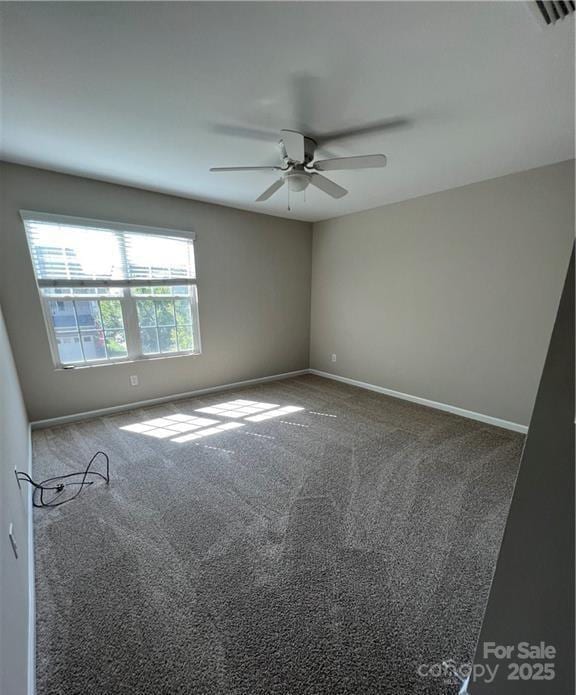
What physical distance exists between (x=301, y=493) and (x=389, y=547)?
0.66 meters

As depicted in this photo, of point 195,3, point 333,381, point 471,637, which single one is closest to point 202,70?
point 195,3

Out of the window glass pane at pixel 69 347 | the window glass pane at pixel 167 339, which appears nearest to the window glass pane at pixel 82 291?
the window glass pane at pixel 69 347

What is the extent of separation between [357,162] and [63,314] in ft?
10.3

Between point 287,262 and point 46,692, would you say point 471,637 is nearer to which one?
point 46,692

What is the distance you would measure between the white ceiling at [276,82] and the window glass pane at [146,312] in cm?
141

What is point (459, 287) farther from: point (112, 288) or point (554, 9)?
point (112, 288)

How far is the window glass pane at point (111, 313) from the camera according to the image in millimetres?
3193

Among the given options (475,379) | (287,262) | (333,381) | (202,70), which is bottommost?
(333,381)

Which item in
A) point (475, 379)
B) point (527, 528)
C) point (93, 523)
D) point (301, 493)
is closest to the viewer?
point (527, 528)

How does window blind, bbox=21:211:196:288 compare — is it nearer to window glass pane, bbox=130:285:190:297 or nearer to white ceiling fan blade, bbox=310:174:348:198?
window glass pane, bbox=130:285:190:297

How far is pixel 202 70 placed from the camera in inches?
57.8

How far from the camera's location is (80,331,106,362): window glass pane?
3.14 metres

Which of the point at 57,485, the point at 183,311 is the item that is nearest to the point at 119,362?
the point at 183,311

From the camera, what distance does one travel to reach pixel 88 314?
3.12 meters
